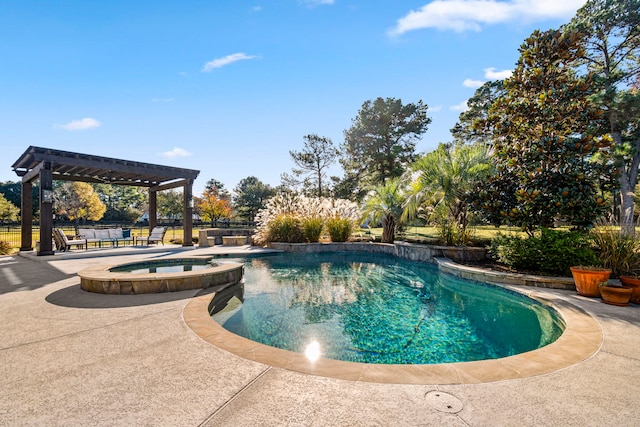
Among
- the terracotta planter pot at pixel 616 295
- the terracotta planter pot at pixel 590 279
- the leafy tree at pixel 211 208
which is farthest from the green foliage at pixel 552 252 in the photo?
the leafy tree at pixel 211 208

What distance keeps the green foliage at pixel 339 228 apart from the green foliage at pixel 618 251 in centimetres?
696

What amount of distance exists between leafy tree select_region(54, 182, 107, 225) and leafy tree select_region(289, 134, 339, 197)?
25.8 m

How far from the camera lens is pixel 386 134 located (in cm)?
1912

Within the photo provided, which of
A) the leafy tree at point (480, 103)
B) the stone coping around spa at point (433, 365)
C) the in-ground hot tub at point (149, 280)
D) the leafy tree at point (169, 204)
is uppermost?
the leafy tree at point (480, 103)

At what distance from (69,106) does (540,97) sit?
45.9ft

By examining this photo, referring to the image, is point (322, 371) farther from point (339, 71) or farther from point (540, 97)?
point (339, 71)

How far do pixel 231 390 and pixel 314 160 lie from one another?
21.2 metres

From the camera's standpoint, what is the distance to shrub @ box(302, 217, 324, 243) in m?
10.4

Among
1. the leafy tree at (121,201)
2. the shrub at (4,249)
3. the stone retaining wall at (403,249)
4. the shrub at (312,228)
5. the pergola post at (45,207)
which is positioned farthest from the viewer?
the leafy tree at (121,201)

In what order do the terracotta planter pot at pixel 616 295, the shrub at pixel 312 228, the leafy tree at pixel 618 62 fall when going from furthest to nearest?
1. the leafy tree at pixel 618 62
2. the shrub at pixel 312 228
3. the terracotta planter pot at pixel 616 295

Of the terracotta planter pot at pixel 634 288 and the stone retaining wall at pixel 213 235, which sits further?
the stone retaining wall at pixel 213 235

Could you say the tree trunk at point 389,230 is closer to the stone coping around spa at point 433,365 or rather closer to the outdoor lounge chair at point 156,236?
the stone coping around spa at point 433,365

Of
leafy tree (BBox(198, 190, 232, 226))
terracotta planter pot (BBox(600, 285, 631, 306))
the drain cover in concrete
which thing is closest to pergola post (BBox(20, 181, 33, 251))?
the drain cover in concrete

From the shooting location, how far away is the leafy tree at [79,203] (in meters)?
32.9
